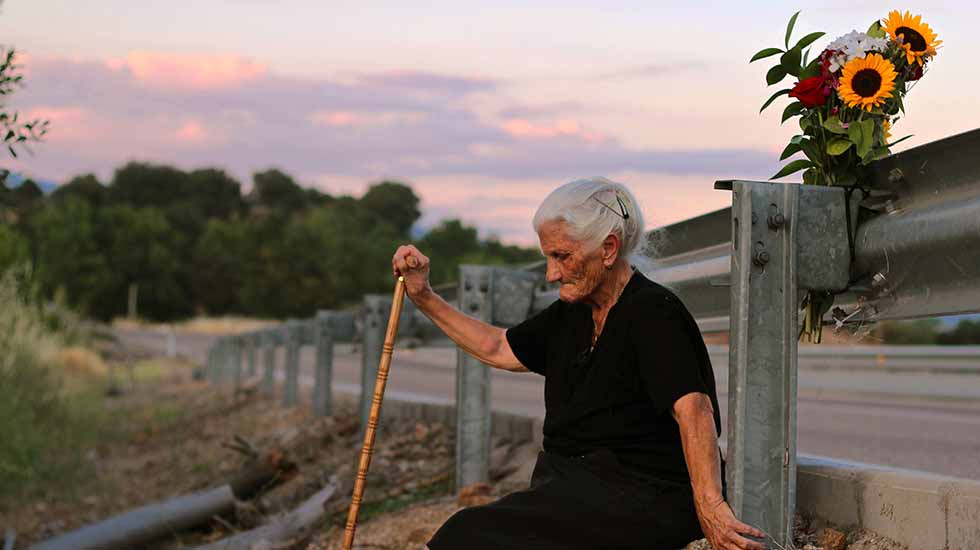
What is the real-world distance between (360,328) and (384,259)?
8153 centimetres

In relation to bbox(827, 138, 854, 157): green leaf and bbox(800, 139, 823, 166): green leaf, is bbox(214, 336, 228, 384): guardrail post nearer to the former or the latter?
bbox(800, 139, 823, 166): green leaf

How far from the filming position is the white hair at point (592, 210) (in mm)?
4035

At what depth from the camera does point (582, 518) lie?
388 centimetres

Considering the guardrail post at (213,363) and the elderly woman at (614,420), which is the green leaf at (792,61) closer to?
the elderly woman at (614,420)

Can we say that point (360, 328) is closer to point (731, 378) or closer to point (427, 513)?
point (427, 513)

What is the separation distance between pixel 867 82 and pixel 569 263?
40.8 inches

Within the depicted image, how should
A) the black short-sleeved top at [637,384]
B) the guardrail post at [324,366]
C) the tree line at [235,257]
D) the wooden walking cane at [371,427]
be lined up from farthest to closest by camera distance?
the tree line at [235,257]
the guardrail post at [324,366]
the wooden walking cane at [371,427]
the black short-sleeved top at [637,384]

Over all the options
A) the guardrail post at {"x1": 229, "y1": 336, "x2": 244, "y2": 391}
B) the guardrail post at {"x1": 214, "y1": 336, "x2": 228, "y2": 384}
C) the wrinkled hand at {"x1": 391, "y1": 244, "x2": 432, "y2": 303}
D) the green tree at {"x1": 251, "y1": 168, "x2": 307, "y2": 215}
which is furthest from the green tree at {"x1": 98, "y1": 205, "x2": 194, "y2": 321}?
the wrinkled hand at {"x1": 391, "y1": 244, "x2": 432, "y2": 303}

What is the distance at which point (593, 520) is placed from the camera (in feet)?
12.7

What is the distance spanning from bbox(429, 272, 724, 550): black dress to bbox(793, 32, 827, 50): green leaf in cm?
90

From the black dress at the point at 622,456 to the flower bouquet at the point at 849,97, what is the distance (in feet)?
1.97

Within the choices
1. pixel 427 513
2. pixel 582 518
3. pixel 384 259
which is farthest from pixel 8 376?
pixel 384 259

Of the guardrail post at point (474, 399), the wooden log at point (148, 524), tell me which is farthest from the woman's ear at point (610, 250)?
the wooden log at point (148, 524)

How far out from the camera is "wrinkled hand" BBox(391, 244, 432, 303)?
4.81 metres
